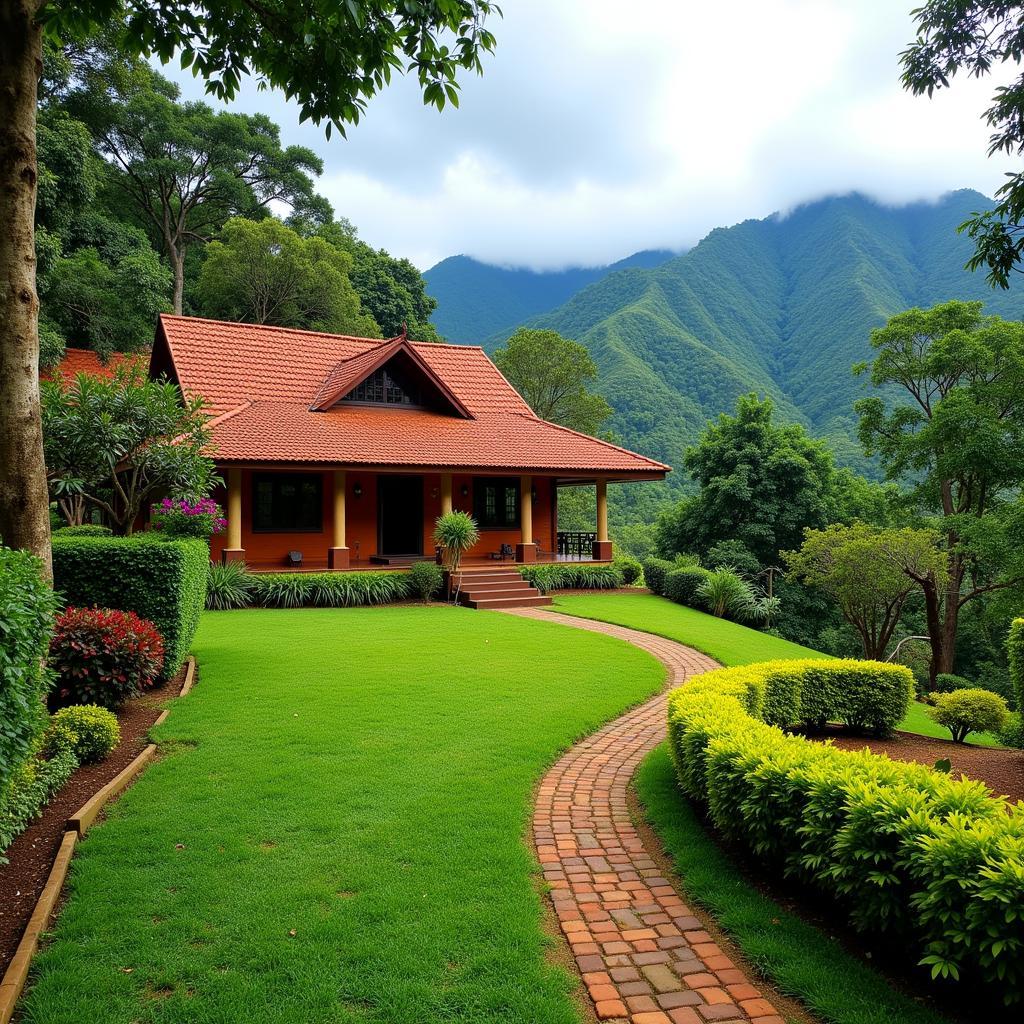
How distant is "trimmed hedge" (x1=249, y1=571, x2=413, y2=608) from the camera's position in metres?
15.4

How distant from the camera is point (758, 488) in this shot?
1043 inches

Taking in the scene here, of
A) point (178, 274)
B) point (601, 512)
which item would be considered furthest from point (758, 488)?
point (178, 274)

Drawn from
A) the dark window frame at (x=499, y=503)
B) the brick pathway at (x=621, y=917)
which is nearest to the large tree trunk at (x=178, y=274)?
the dark window frame at (x=499, y=503)

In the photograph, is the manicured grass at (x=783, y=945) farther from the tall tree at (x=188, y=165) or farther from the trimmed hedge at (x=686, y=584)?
the tall tree at (x=188, y=165)

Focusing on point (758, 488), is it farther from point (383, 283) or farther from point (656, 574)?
point (383, 283)

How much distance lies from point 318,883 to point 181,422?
6.86 m

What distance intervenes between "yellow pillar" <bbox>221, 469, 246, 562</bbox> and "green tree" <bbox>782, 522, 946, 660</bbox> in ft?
44.0

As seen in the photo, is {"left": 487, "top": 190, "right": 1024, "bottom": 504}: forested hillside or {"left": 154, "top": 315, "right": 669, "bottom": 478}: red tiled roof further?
{"left": 487, "top": 190, "right": 1024, "bottom": 504}: forested hillside

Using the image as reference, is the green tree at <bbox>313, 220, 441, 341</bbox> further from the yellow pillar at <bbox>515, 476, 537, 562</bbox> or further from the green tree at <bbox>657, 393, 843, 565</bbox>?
the yellow pillar at <bbox>515, 476, 537, 562</bbox>

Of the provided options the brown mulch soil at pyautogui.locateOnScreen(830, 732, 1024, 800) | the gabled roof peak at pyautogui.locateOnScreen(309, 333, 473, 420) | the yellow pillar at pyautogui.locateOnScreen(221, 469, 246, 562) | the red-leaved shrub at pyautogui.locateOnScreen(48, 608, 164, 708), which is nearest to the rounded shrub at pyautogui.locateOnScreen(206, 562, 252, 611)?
the yellow pillar at pyautogui.locateOnScreen(221, 469, 246, 562)

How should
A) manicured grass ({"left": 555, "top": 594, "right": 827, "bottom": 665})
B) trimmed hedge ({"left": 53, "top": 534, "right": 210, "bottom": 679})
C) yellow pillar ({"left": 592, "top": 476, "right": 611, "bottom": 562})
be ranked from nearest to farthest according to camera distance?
trimmed hedge ({"left": 53, "top": 534, "right": 210, "bottom": 679}), manicured grass ({"left": 555, "top": 594, "right": 827, "bottom": 665}), yellow pillar ({"left": 592, "top": 476, "right": 611, "bottom": 562})

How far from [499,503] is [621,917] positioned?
680 inches

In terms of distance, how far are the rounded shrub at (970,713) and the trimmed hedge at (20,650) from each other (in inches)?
375

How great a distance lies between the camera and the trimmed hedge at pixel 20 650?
11.3ft
